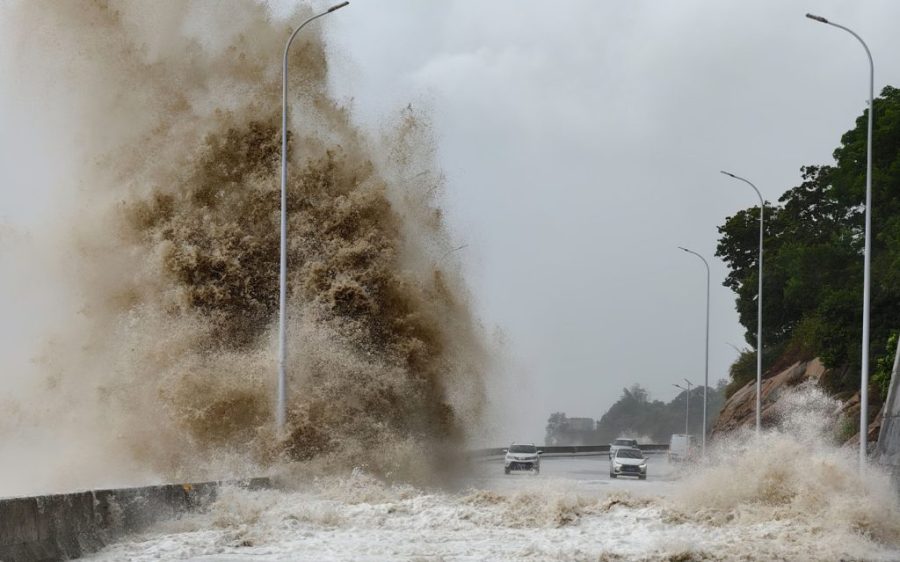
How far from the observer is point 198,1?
31.3 metres

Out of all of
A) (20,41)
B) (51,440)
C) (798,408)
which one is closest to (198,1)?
A: (20,41)

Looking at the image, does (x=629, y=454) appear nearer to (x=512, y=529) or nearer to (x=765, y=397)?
(x=765, y=397)

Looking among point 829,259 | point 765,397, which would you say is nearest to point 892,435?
point 829,259

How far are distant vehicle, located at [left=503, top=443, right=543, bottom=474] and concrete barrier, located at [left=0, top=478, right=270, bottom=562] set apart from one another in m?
30.8

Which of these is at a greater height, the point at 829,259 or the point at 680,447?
the point at 829,259

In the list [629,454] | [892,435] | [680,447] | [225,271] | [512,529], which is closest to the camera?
[512,529]

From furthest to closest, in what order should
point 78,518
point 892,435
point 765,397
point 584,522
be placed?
point 765,397 → point 892,435 → point 584,522 → point 78,518

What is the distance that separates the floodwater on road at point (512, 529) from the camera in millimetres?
14875

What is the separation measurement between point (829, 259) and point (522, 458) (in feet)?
58.4

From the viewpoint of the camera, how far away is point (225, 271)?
2770 centimetres

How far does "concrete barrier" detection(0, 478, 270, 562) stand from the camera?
13.2 metres

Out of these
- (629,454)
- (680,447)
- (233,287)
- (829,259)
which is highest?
(829,259)

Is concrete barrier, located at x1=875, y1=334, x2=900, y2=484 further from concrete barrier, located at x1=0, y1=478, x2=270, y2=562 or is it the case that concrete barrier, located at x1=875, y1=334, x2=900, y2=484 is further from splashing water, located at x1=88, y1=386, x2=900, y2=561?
concrete barrier, located at x1=0, y1=478, x2=270, y2=562

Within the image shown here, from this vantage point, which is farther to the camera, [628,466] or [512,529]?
[628,466]
